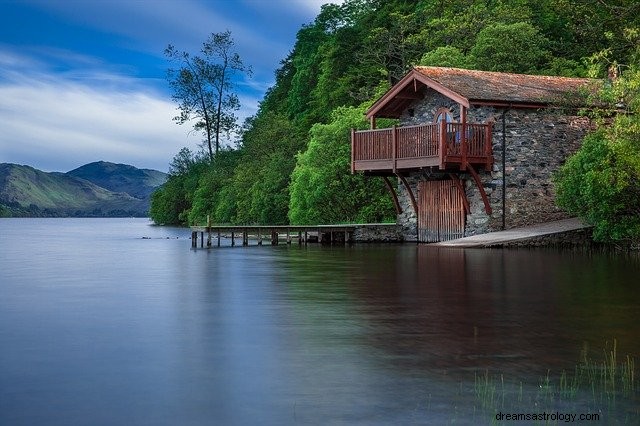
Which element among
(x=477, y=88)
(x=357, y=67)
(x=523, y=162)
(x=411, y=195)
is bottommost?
(x=411, y=195)

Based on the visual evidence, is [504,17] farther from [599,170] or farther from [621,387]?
[621,387]

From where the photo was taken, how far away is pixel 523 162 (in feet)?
105

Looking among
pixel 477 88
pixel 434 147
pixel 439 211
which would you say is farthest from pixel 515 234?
pixel 477 88

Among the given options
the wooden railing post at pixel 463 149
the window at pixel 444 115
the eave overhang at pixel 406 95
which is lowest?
the wooden railing post at pixel 463 149

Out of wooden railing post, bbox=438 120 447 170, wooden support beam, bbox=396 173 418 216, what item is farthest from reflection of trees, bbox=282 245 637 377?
wooden support beam, bbox=396 173 418 216

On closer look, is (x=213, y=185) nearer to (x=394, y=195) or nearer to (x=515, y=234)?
(x=394, y=195)

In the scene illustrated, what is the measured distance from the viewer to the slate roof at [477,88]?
3089cm

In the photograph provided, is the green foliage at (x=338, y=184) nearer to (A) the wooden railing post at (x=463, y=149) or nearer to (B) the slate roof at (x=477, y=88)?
(B) the slate roof at (x=477, y=88)

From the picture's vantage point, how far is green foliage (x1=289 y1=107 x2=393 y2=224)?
4012 centimetres

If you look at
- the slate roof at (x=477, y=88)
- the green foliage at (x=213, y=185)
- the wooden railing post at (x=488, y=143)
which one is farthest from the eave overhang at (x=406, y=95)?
the green foliage at (x=213, y=185)

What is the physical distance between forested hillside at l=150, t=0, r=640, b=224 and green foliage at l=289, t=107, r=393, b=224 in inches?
2.3

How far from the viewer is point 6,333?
1101 centimetres

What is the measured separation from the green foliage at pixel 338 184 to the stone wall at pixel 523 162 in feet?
25.6

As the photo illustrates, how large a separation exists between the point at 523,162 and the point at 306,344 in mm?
23791
